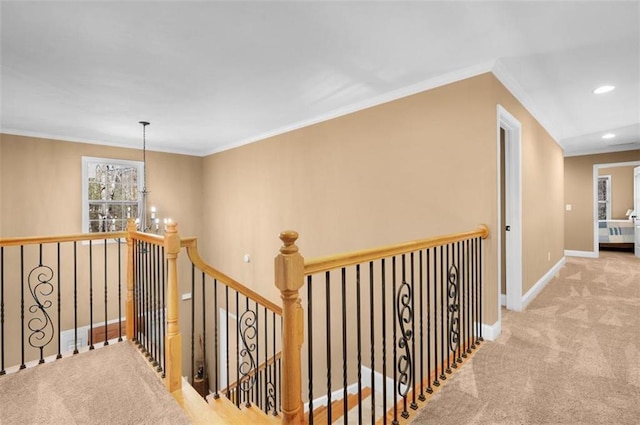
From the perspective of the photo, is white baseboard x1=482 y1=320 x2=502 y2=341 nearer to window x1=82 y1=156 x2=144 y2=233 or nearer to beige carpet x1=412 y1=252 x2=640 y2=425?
beige carpet x1=412 y1=252 x2=640 y2=425

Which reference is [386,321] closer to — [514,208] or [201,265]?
[514,208]

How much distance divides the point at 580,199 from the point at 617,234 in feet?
5.22

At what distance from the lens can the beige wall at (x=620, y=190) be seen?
8.02 meters

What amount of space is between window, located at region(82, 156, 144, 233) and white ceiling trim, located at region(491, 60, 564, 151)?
563 centimetres

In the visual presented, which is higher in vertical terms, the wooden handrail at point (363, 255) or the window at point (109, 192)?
the window at point (109, 192)

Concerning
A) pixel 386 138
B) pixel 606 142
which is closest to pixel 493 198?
pixel 386 138

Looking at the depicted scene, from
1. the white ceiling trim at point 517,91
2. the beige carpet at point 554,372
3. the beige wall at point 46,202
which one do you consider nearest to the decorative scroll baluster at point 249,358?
the beige carpet at point 554,372

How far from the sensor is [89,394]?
6.63ft

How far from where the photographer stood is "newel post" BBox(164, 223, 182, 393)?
2.09 meters

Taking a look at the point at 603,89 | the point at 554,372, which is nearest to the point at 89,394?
the point at 554,372

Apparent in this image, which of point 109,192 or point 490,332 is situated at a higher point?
point 109,192

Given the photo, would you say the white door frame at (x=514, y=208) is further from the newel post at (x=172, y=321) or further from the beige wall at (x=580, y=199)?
the beige wall at (x=580, y=199)

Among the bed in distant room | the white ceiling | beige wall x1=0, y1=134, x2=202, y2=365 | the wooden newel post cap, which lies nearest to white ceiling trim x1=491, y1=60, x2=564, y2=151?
the white ceiling

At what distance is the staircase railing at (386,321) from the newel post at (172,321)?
91 centimetres
